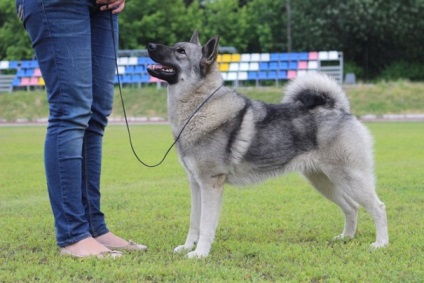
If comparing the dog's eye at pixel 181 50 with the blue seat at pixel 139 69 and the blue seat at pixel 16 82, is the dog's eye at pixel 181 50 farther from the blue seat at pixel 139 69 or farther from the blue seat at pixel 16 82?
the blue seat at pixel 16 82

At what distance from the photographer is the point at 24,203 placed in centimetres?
638

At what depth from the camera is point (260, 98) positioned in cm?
2616

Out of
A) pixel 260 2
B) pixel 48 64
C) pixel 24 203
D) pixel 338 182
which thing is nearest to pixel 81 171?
pixel 48 64

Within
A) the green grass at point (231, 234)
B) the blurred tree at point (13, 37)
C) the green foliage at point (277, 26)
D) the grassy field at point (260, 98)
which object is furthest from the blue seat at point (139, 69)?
the green grass at point (231, 234)

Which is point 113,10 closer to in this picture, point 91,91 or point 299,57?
point 91,91

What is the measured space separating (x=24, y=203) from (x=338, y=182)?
3.35 meters

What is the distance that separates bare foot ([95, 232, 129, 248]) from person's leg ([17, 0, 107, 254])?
0.31 meters

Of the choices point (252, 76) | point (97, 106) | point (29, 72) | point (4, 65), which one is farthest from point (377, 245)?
point (4, 65)

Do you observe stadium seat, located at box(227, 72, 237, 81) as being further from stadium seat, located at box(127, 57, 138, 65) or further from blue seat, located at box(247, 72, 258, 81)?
stadium seat, located at box(127, 57, 138, 65)

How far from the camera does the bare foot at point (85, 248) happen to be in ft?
12.6

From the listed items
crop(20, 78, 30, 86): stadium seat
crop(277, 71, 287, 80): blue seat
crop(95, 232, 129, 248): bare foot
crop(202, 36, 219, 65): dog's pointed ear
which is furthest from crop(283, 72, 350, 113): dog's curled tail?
crop(20, 78, 30, 86): stadium seat

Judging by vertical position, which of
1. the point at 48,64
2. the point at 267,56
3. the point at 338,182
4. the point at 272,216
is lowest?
the point at 267,56

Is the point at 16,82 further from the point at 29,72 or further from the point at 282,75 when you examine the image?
the point at 282,75

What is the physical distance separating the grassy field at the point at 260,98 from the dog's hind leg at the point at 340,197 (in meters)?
19.8
